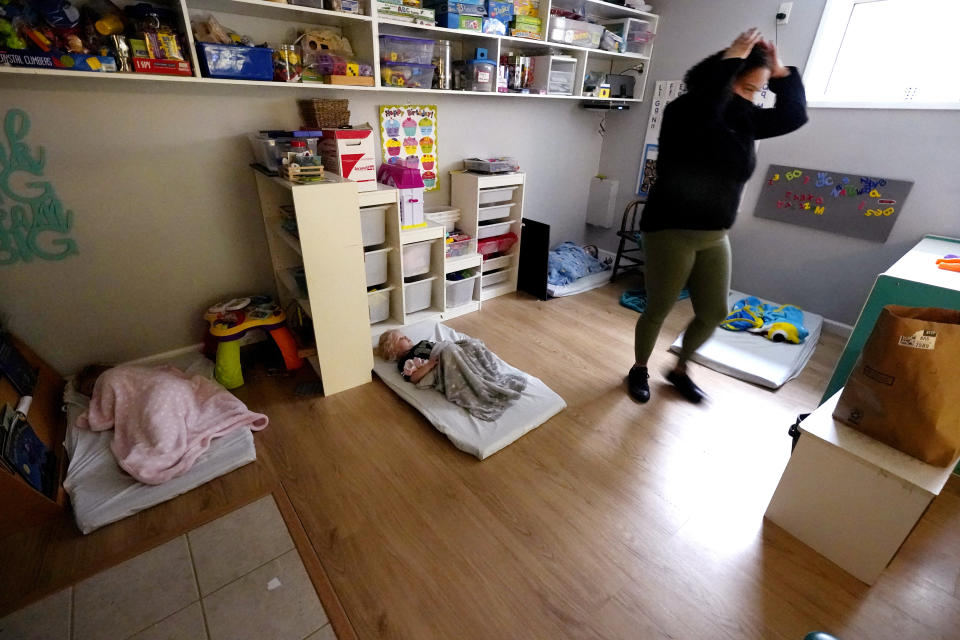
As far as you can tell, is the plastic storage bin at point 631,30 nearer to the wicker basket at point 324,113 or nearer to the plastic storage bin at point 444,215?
the plastic storage bin at point 444,215

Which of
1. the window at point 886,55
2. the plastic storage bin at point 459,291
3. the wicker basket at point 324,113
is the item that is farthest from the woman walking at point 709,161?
the wicker basket at point 324,113

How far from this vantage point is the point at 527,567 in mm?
1273

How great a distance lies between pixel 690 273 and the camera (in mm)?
1801

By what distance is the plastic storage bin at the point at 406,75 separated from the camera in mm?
2139

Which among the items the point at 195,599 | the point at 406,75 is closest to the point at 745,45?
the point at 406,75

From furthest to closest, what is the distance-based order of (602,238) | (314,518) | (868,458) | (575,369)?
(602,238) → (575,369) → (314,518) → (868,458)

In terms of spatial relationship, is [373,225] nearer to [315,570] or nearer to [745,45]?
[315,570]

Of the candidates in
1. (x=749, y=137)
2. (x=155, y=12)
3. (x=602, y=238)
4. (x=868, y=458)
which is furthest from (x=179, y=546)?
(x=602, y=238)

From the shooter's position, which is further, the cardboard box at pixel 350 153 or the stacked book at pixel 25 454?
the cardboard box at pixel 350 153

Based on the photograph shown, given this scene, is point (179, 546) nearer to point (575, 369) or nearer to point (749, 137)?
point (575, 369)

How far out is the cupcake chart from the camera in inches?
95.7

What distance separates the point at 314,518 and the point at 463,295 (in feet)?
5.31

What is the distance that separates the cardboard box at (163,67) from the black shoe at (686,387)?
2.38 m

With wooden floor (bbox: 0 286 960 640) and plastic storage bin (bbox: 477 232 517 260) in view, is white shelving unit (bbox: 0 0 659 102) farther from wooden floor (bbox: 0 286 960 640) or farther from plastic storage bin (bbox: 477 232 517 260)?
wooden floor (bbox: 0 286 960 640)
